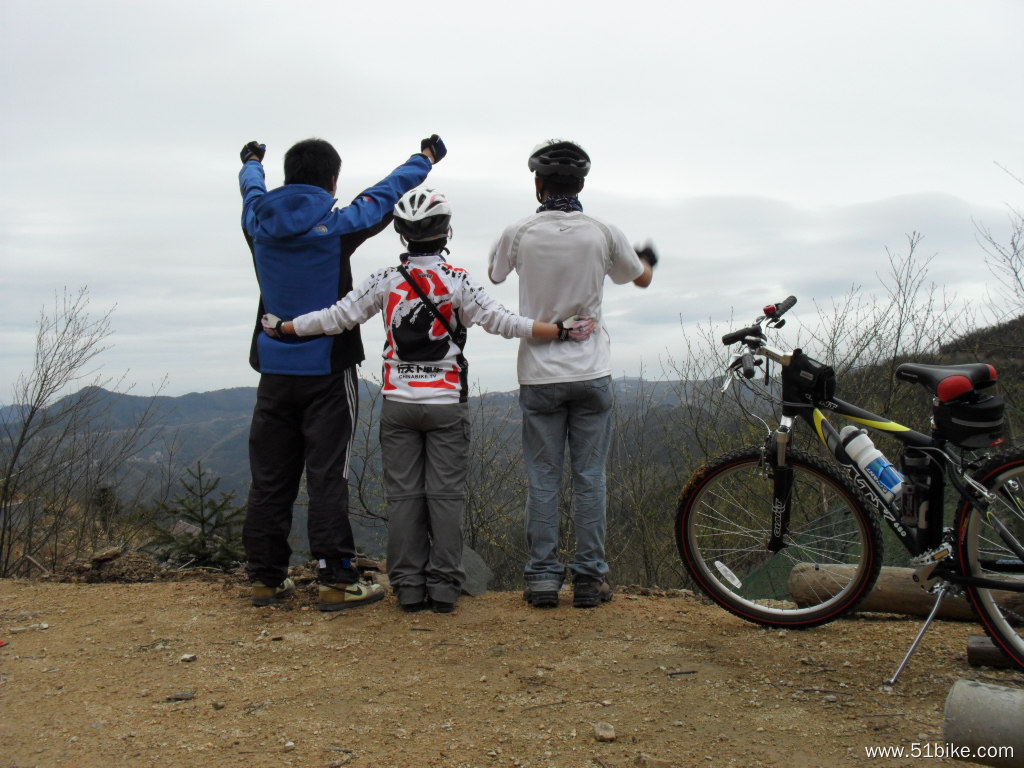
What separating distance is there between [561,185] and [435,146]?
852 mm

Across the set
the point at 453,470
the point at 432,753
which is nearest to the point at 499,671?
the point at 432,753

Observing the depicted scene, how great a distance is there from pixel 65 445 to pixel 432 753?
969cm

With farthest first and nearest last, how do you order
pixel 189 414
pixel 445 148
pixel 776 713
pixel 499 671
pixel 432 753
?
pixel 189 414 < pixel 445 148 < pixel 499 671 < pixel 776 713 < pixel 432 753

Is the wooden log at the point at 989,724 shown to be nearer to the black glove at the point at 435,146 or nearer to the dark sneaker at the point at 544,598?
the dark sneaker at the point at 544,598

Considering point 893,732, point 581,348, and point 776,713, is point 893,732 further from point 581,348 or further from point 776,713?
point 581,348

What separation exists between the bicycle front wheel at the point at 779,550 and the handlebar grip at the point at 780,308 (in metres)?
0.68

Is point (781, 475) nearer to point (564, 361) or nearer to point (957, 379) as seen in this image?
point (957, 379)

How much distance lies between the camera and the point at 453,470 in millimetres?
4387

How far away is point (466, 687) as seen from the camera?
338cm

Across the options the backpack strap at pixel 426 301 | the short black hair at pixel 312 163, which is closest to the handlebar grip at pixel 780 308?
the backpack strap at pixel 426 301

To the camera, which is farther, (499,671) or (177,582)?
(177,582)

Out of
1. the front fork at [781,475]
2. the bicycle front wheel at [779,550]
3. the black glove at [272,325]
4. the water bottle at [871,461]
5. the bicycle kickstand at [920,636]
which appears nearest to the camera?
the bicycle kickstand at [920,636]

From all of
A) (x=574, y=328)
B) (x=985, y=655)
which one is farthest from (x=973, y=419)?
(x=574, y=328)

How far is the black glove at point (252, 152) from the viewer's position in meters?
4.75
